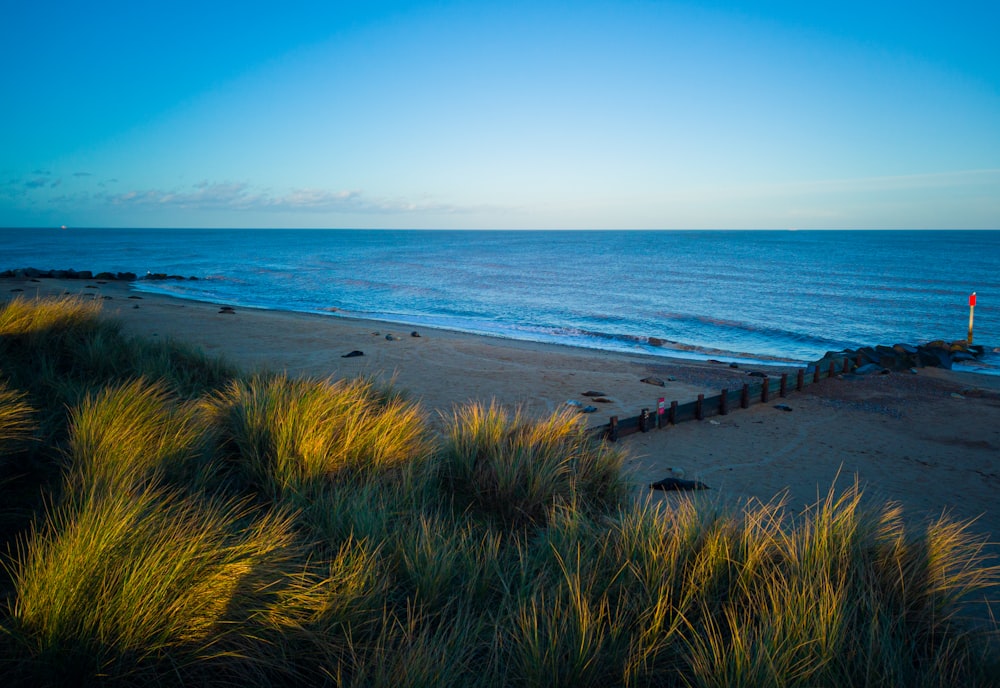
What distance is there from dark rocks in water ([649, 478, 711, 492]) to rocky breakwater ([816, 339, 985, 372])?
416 inches

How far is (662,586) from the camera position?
357cm

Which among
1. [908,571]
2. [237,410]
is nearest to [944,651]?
[908,571]

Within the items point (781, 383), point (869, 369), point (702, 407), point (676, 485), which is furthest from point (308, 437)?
point (869, 369)

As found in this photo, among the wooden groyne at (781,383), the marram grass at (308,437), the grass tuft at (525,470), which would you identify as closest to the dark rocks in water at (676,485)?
the grass tuft at (525,470)

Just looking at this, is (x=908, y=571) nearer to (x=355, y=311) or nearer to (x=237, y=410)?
(x=237, y=410)

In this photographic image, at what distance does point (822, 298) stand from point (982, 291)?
12.9 metres

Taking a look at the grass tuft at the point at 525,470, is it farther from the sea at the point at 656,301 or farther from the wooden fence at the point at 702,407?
the sea at the point at 656,301

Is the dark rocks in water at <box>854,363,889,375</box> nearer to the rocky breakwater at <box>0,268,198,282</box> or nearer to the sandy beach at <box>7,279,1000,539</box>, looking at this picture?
the sandy beach at <box>7,279,1000,539</box>

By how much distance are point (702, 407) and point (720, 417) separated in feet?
1.52

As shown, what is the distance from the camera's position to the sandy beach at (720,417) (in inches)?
335

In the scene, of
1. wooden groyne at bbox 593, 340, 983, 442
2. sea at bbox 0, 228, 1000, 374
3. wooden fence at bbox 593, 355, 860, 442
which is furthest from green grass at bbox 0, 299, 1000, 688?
sea at bbox 0, 228, 1000, 374

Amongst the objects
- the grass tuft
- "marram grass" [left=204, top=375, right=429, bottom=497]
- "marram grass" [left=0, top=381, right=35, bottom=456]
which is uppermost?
"marram grass" [left=0, top=381, right=35, bottom=456]

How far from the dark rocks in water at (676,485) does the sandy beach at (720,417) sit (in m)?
0.15

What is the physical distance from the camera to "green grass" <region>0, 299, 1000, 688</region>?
289cm
